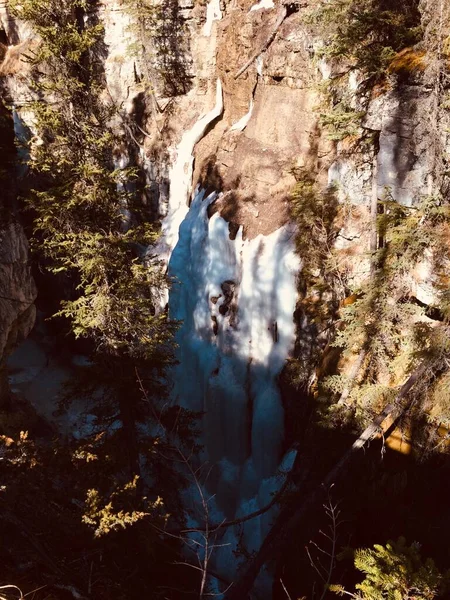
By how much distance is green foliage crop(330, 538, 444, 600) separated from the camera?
3812 millimetres

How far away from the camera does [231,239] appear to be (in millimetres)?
14188

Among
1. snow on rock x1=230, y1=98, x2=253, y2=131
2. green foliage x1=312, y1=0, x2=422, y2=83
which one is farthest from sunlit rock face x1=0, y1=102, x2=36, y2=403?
green foliage x1=312, y1=0, x2=422, y2=83

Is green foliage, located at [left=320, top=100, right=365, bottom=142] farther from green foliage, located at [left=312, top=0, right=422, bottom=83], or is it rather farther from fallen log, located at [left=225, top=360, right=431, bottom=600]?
fallen log, located at [left=225, top=360, right=431, bottom=600]

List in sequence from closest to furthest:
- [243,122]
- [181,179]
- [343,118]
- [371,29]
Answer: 1. [371,29]
2. [343,118]
3. [243,122]
4. [181,179]

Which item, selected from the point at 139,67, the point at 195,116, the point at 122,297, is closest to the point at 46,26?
the point at 122,297

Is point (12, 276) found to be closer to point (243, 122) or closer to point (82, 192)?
point (82, 192)

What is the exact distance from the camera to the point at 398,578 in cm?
391

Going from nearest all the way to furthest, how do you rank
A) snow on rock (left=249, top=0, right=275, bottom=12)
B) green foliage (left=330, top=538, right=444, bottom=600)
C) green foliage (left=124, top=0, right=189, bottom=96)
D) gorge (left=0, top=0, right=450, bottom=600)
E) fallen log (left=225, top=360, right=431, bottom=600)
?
1. green foliage (left=330, top=538, right=444, bottom=600)
2. gorge (left=0, top=0, right=450, bottom=600)
3. fallen log (left=225, top=360, right=431, bottom=600)
4. snow on rock (left=249, top=0, right=275, bottom=12)
5. green foliage (left=124, top=0, right=189, bottom=96)

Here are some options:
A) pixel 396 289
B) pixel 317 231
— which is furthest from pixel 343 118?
pixel 396 289

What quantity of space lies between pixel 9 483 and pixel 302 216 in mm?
9597

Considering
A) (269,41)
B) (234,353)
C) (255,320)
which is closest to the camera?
(255,320)

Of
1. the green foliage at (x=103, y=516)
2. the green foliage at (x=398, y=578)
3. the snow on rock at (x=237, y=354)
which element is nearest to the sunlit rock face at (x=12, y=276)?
the snow on rock at (x=237, y=354)

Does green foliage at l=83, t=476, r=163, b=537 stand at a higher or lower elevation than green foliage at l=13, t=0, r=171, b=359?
lower

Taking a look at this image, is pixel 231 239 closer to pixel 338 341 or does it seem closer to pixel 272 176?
pixel 272 176
